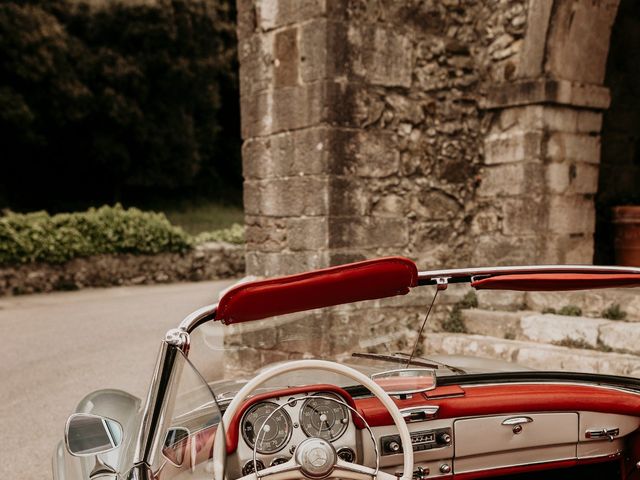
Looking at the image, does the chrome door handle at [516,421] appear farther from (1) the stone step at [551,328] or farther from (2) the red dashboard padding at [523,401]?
(1) the stone step at [551,328]

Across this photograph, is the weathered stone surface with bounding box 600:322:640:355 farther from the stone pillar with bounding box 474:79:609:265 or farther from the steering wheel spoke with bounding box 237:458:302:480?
the steering wheel spoke with bounding box 237:458:302:480

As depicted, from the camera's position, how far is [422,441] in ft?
6.79

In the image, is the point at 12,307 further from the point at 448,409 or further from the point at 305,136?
the point at 448,409

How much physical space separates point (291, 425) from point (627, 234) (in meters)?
5.85

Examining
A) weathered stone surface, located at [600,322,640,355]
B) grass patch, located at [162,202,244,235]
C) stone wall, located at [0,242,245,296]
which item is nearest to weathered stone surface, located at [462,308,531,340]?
weathered stone surface, located at [600,322,640,355]

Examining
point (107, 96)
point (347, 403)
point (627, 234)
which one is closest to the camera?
point (347, 403)

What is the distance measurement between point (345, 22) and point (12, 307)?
8190mm

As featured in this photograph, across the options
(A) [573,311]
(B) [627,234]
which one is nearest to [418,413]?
(A) [573,311]

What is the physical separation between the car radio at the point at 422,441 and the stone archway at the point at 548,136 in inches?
146

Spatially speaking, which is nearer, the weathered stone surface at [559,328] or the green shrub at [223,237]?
the weathered stone surface at [559,328]

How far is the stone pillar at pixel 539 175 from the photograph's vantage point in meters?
5.43

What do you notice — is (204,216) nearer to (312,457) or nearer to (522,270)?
(522,270)

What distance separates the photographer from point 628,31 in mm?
7242

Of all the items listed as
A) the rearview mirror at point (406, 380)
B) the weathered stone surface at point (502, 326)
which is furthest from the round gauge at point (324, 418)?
the weathered stone surface at point (502, 326)
